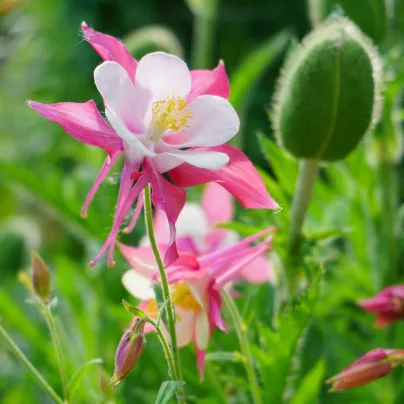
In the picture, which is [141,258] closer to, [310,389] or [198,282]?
[198,282]

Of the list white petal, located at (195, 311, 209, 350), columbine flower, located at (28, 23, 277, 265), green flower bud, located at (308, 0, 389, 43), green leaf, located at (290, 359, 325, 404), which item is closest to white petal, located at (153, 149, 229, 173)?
columbine flower, located at (28, 23, 277, 265)

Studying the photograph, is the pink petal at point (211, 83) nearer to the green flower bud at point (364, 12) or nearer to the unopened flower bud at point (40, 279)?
the unopened flower bud at point (40, 279)

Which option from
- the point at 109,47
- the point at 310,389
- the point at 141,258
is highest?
the point at 109,47

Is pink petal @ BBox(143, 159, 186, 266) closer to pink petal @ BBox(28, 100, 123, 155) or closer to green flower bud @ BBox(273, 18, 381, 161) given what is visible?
pink petal @ BBox(28, 100, 123, 155)

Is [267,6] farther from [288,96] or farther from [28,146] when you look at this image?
[288,96]

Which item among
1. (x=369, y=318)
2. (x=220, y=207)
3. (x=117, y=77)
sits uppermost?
(x=117, y=77)

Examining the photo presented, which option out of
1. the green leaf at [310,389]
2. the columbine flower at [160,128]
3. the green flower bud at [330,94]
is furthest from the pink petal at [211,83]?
the green leaf at [310,389]

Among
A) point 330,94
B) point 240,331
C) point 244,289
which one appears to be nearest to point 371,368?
point 240,331

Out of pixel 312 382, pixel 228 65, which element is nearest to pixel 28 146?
pixel 228 65
